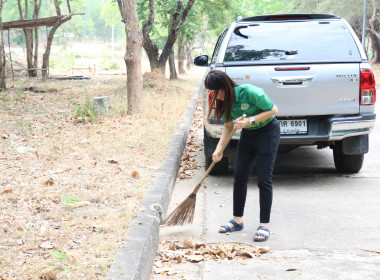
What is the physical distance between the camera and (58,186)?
5.94 m

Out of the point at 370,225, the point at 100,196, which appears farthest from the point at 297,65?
the point at 100,196

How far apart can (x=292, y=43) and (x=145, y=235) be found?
3660 millimetres

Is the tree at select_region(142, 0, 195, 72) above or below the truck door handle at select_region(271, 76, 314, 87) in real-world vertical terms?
below

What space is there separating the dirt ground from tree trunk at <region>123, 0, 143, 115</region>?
11.9 inches

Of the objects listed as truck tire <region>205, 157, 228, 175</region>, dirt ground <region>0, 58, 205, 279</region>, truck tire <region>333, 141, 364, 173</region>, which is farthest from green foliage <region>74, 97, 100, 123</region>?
truck tire <region>333, 141, 364, 173</region>

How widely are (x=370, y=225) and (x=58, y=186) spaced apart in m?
3.16

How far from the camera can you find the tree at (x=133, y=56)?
1189 cm

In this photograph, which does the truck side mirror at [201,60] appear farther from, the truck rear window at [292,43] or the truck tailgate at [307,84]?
the truck tailgate at [307,84]

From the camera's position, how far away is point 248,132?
5242 mm

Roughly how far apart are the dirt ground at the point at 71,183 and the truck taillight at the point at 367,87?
2.65 m

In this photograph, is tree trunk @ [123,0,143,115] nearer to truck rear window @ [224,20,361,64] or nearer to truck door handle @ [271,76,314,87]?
truck rear window @ [224,20,361,64]

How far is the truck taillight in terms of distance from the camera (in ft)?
21.7

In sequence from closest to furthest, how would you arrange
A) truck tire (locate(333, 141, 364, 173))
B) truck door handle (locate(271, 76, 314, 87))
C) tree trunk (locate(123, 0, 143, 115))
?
truck door handle (locate(271, 76, 314, 87)) < truck tire (locate(333, 141, 364, 173)) < tree trunk (locate(123, 0, 143, 115))

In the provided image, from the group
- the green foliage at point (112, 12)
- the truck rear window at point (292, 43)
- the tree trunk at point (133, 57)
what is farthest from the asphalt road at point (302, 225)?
the green foliage at point (112, 12)
